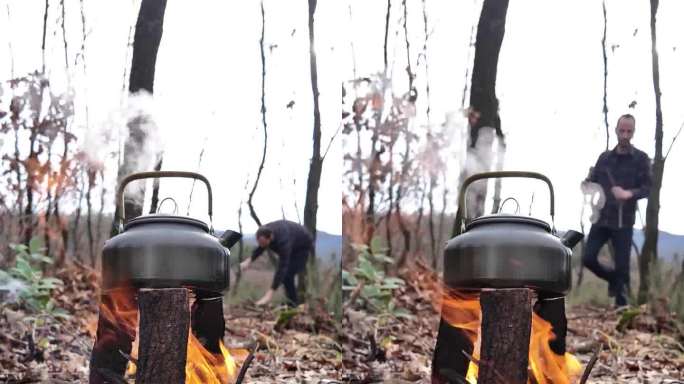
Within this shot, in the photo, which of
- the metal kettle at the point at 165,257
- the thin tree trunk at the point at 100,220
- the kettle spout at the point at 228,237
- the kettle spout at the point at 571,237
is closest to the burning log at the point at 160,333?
the metal kettle at the point at 165,257

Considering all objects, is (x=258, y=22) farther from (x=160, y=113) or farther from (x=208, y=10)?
(x=160, y=113)

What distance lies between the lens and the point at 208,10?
491 cm

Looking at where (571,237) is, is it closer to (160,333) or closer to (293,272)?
(160,333)

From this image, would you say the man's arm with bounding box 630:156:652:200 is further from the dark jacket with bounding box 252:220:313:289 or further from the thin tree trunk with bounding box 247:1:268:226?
the thin tree trunk with bounding box 247:1:268:226

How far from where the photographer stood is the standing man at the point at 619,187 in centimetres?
475

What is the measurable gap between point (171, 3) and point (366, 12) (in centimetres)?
98

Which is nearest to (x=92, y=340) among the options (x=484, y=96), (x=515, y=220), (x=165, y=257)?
(x=165, y=257)

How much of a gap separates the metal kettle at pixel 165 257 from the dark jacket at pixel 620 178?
7.53 ft

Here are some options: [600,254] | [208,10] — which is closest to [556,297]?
[600,254]

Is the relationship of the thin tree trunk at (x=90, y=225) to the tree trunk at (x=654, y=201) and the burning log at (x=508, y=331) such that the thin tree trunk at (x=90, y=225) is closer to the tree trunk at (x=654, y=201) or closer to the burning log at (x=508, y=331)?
the burning log at (x=508, y=331)

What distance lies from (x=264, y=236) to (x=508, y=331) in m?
2.28

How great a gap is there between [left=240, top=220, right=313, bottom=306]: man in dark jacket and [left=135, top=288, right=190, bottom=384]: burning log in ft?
6.67

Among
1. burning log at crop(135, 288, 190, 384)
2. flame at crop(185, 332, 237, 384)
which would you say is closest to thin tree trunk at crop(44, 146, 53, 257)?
flame at crop(185, 332, 237, 384)

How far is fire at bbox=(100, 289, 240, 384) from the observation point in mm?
3248
